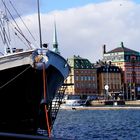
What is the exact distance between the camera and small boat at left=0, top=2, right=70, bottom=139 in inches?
1013

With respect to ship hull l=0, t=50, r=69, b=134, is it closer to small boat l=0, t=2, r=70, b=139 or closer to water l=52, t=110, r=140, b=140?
small boat l=0, t=2, r=70, b=139

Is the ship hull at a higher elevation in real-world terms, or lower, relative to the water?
higher

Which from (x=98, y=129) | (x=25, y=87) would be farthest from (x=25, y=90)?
(x=98, y=129)

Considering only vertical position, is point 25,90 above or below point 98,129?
above

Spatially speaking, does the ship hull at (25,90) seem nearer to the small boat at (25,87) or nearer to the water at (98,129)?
the small boat at (25,87)

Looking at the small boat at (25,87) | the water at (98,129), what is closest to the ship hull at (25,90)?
the small boat at (25,87)

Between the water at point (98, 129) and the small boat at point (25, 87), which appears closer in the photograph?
the small boat at point (25, 87)

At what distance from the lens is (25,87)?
26.4m

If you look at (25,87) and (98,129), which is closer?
(25,87)

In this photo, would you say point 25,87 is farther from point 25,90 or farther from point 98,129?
point 98,129

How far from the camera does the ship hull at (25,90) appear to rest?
2575cm

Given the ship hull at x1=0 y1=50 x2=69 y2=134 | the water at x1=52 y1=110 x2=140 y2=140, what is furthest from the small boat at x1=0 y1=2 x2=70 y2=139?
the water at x1=52 y1=110 x2=140 y2=140

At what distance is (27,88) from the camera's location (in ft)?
86.9

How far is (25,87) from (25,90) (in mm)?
171
